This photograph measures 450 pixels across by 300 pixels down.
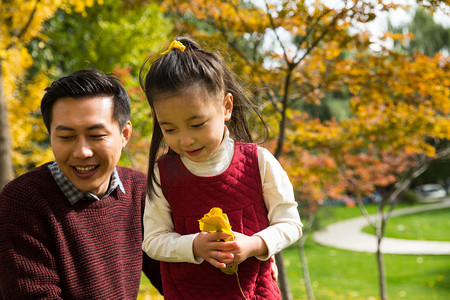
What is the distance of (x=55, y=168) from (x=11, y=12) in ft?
10.4

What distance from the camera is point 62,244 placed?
6.04 ft

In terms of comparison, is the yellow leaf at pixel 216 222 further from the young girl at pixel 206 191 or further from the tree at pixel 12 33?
the tree at pixel 12 33

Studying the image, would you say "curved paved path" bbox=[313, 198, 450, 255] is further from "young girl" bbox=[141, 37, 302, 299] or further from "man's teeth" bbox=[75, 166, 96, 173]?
"man's teeth" bbox=[75, 166, 96, 173]

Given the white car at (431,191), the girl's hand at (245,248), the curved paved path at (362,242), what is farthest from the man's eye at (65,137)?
the white car at (431,191)

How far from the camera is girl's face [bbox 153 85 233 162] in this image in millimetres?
1426

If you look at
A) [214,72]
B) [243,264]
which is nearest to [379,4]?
[214,72]

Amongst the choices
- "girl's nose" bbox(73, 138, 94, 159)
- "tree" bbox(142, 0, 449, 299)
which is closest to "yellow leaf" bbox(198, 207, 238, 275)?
"girl's nose" bbox(73, 138, 94, 159)

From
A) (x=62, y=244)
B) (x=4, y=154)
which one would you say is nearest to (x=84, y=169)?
(x=62, y=244)

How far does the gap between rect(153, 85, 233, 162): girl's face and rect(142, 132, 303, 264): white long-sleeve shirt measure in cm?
8

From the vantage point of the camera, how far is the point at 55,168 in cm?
196

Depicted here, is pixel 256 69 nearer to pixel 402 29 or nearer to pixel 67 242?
pixel 67 242

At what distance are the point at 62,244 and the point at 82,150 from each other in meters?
0.40

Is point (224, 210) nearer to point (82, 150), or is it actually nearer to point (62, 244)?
point (82, 150)

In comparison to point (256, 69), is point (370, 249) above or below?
below
